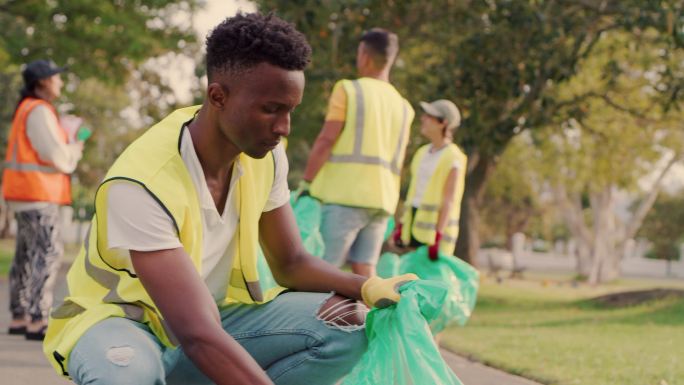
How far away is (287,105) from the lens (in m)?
2.88

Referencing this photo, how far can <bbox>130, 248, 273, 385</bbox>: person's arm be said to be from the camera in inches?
107

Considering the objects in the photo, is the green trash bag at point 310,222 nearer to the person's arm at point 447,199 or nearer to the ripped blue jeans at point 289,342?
the person's arm at point 447,199

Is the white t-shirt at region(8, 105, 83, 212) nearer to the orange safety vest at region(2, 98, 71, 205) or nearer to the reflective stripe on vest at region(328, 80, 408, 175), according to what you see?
the orange safety vest at region(2, 98, 71, 205)

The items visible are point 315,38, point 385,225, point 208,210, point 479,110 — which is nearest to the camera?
point 208,210

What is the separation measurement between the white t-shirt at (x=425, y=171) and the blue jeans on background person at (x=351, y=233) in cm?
97

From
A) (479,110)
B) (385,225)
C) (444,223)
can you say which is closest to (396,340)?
(385,225)

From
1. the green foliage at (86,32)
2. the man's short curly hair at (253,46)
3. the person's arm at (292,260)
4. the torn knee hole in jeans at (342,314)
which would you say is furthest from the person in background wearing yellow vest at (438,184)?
the green foliage at (86,32)

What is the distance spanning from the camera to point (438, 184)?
7637mm

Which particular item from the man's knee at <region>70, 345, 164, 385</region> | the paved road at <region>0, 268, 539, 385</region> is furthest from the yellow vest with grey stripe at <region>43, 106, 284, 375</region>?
the paved road at <region>0, 268, 539, 385</region>

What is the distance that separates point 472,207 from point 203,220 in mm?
14544

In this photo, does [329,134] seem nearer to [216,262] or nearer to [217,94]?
[216,262]

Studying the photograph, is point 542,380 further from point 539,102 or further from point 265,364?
point 539,102

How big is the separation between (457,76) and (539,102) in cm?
133

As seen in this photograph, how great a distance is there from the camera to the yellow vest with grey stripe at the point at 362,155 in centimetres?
657
